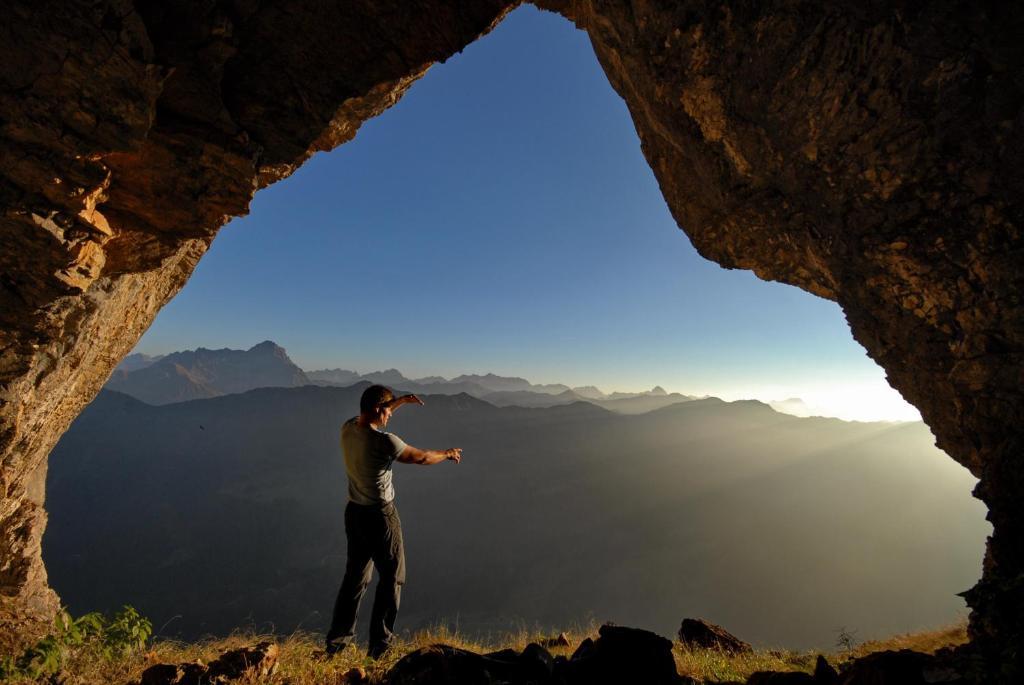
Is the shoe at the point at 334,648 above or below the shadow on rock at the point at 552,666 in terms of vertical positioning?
below

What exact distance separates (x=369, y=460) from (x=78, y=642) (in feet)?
10.6

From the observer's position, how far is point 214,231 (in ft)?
19.7

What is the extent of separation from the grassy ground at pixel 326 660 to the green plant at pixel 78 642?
0.10m

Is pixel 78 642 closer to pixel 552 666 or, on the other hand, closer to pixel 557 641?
pixel 552 666

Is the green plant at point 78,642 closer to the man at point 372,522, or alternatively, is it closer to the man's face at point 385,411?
the man at point 372,522

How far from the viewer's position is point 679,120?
303 inches

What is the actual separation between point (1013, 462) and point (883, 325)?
2.29 m

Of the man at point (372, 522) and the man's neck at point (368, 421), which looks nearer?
the man at point (372, 522)

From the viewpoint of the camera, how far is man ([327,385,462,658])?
15.7ft

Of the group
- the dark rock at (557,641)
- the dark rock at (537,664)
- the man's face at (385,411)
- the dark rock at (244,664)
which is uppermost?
the man's face at (385,411)

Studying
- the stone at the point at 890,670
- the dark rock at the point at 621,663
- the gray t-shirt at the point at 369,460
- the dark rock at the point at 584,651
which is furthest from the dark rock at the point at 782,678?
the gray t-shirt at the point at 369,460

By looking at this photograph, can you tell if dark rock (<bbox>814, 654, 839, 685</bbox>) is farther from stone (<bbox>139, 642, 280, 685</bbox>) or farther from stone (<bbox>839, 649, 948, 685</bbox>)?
stone (<bbox>139, 642, 280, 685</bbox>)

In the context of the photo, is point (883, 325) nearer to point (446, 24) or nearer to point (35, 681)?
point (446, 24)

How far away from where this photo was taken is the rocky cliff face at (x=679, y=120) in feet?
14.3
